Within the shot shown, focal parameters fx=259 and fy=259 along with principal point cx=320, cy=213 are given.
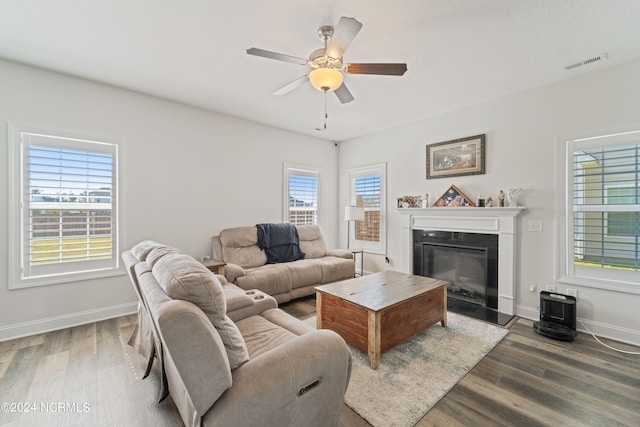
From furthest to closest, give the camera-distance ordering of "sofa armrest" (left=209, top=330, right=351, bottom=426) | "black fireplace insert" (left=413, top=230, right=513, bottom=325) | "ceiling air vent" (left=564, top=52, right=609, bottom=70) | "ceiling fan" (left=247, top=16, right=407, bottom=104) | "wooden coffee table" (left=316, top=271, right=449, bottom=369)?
"black fireplace insert" (left=413, top=230, right=513, bottom=325) → "ceiling air vent" (left=564, top=52, right=609, bottom=70) → "wooden coffee table" (left=316, top=271, right=449, bottom=369) → "ceiling fan" (left=247, top=16, right=407, bottom=104) → "sofa armrest" (left=209, top=330, right=351, bottom=426)

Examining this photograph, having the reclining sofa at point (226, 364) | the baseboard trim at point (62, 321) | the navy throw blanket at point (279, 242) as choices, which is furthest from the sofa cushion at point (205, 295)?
the navy throw blanket at point (279, 242)

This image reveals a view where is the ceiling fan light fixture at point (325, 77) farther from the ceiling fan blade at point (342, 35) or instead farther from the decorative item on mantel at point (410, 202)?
the decorative item on mantel at point (410, 202)

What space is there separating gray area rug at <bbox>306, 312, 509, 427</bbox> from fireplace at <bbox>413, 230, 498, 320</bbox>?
0.72 m

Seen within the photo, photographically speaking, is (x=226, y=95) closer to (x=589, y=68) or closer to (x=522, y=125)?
(x=522, y=125)

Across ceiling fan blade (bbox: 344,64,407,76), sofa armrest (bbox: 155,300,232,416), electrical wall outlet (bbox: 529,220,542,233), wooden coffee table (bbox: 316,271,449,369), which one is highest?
ceiling fan blade (bbox: 344,64,407,76)

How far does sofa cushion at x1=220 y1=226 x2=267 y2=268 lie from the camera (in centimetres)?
379

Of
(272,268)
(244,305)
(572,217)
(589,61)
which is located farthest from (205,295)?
(589,61)

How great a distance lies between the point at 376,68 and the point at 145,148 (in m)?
3.06

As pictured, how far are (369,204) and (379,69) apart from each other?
3.34 m

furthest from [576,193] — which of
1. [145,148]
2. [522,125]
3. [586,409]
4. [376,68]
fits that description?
[145,148]

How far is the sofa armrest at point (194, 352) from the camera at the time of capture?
100cm

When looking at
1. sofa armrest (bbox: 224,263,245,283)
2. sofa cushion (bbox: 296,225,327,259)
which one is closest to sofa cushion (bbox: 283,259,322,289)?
sofa cushion (bbox: 296,225,327,259)

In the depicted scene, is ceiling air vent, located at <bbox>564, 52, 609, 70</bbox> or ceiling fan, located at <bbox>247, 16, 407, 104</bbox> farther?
ceiling air vent, located at <bbox>564, 52, 609, 70</bbox>

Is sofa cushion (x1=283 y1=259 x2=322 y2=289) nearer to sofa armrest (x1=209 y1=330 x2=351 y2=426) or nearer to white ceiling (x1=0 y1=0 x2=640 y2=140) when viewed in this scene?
sofa armrest (x1=209 y1=330 x2=351 y2=426)
